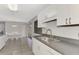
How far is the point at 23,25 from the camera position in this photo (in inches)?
243

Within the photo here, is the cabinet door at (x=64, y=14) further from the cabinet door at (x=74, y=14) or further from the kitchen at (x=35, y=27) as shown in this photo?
the cabinet door at (x=74, y=14)

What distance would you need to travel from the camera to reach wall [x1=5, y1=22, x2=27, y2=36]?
612 cm

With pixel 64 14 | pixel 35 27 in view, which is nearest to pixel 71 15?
pixel 64 14

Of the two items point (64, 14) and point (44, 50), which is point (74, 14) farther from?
point (44, 50)

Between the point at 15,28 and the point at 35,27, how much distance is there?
165 centimetres

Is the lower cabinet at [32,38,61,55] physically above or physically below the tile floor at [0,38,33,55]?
above

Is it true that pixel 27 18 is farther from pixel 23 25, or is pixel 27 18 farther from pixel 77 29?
pixel 77 29

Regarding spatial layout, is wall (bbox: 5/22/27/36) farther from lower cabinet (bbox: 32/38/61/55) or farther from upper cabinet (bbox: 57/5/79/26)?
upper cabinet (bbox: 57/5/79/26)

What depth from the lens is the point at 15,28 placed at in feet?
20.5

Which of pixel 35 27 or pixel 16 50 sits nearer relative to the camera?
pixel 16 50

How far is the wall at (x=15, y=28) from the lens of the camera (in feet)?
20.1

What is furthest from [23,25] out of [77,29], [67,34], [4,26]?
[77,29]

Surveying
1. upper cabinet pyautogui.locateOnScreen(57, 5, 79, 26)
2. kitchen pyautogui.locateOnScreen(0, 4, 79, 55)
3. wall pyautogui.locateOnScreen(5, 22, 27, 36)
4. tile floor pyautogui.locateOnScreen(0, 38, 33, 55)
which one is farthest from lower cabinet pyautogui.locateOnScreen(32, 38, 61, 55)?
wall pyautogui.locateOnScreen(5, 22, 27, 36)
